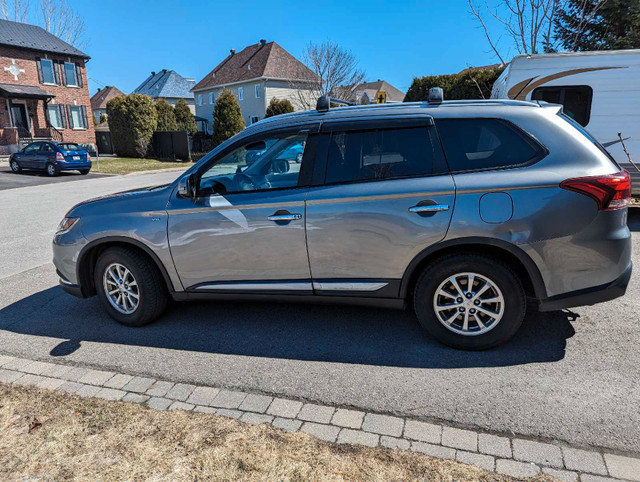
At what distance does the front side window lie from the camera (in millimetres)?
A: 3947

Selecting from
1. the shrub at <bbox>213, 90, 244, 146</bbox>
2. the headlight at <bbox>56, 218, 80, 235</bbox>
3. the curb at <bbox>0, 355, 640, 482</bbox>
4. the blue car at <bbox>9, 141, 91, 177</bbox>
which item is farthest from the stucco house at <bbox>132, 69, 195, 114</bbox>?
the curb at <bbox>0, 355, 640, 482</bbox>

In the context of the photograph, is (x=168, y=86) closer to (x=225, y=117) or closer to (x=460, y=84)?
(x=225, y=117)

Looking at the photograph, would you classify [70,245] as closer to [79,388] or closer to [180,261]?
[180,261]

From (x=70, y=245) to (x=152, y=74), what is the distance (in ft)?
227

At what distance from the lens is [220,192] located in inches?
157

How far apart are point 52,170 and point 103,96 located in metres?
59.7

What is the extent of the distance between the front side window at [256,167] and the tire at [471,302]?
1458 millimetres

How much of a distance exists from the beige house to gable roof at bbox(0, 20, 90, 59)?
545 inches

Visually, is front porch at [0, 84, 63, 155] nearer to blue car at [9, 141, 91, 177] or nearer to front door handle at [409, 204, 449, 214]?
blue car at [9, 141, 91, 177]

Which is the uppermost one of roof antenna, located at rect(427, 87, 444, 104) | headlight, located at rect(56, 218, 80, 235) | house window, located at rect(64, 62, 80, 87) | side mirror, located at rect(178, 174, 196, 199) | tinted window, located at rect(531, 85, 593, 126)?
house window, located at rect(64, 62, 80, 87)

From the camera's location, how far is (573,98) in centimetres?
902

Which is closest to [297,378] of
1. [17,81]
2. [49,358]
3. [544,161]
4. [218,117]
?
[49,358]

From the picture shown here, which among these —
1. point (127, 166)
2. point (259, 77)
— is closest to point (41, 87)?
point (127, 166)

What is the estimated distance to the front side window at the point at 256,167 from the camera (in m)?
3.95
